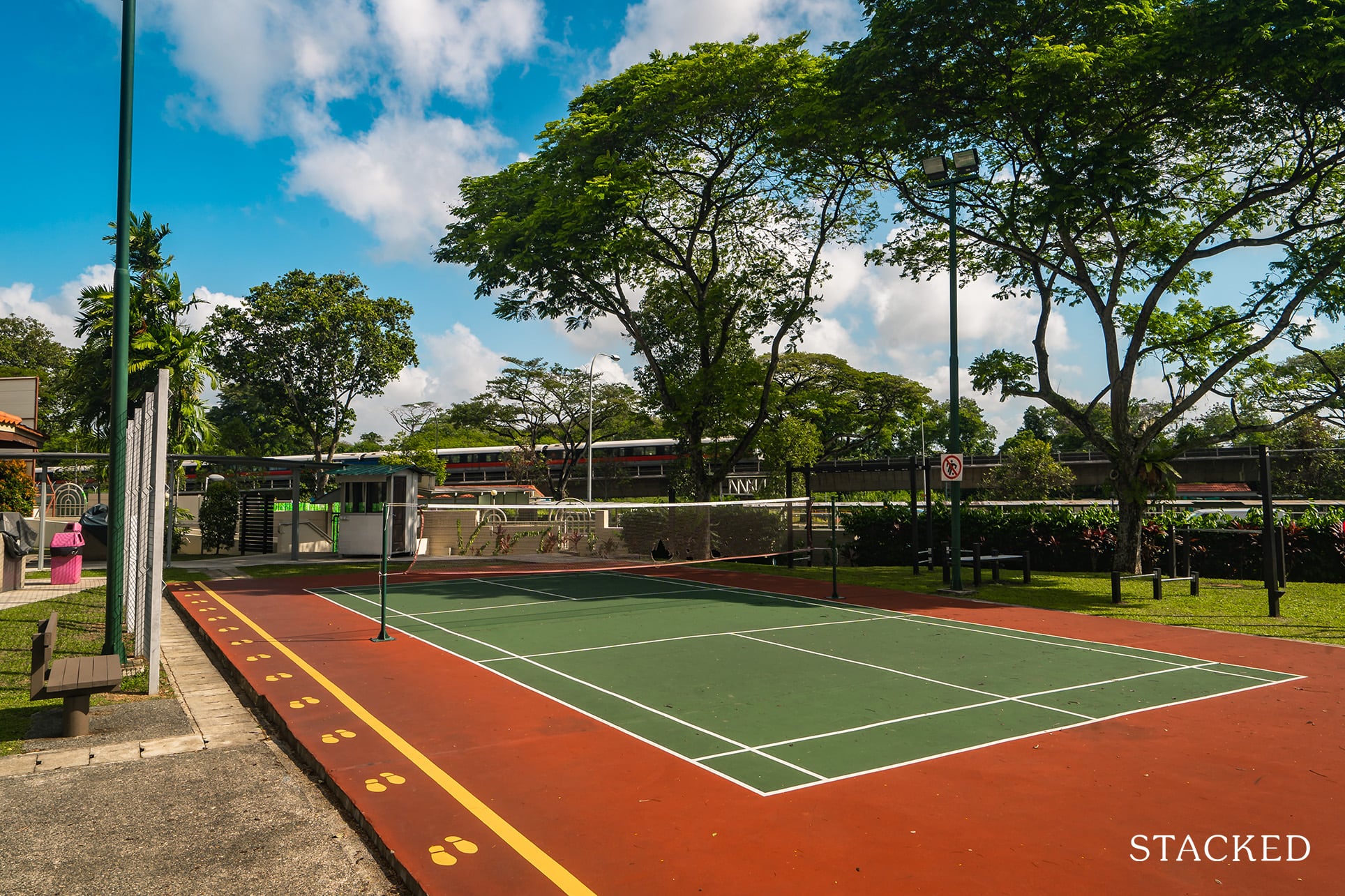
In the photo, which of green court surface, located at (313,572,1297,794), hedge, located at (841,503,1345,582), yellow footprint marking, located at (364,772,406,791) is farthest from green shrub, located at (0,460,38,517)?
hedge, located at (841,503,1345,582)

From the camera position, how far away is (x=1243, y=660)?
10906mm

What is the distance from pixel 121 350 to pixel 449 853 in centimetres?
769

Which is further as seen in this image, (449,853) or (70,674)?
(70,674)

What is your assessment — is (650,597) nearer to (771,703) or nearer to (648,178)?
(771,703)

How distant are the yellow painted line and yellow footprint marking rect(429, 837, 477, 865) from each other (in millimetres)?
225

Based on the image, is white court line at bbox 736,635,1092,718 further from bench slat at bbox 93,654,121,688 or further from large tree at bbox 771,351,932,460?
large tree at bbox 771,351,932,460

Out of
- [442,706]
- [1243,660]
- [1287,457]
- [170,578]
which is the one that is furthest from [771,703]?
[1287,457]

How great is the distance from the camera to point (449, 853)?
505cm

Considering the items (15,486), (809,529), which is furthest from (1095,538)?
(15,486)

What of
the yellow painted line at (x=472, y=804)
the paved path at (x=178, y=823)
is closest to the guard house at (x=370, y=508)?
the yellow painted line at (x=472, y=804)

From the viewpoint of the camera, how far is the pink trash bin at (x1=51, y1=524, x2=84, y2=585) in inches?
727

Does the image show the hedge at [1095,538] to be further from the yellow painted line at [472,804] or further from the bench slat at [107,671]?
the bench slat at [107,671]

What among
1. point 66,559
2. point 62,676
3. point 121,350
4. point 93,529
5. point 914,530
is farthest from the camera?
point 93,529

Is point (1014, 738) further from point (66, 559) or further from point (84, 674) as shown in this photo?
point (66, 559)
